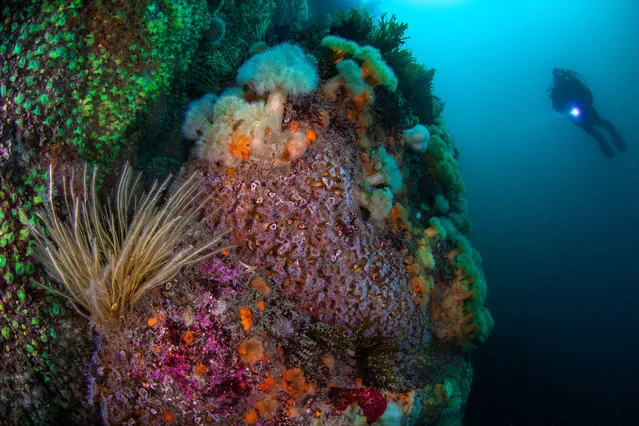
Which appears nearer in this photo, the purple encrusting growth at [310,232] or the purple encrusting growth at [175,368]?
the purple encrusting growth at [175,368]

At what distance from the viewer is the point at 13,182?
2.46m

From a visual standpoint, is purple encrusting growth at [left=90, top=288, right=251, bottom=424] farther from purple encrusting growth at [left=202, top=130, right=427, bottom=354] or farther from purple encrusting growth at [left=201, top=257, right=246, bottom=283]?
purple encrusting growth at [left=202, top=130, right=427, bottom=354]

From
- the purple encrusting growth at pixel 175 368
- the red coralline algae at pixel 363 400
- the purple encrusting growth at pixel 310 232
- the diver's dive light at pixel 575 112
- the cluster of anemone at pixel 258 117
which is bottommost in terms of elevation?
the purple encrusting growth at pixel 175 368

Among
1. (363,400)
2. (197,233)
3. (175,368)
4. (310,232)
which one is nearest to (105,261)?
(197,233)

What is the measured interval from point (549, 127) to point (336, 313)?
52.9 metres

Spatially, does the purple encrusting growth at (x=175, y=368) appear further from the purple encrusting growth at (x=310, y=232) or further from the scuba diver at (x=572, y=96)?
the scuba diver at (x=572, y=96)

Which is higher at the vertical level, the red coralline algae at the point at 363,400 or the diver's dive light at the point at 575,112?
the diver's dive light at the point at 575,112

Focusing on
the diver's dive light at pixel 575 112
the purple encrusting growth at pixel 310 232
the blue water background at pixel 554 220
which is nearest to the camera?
the purple encrusting growth at pixel 310 232

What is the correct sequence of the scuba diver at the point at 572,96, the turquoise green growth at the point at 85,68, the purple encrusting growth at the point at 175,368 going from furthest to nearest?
1. the scuba diver at the point at 572,96
2. the turquoise green growth at the point at 85,68
3. the purple encrusting growth at the point at 175,368

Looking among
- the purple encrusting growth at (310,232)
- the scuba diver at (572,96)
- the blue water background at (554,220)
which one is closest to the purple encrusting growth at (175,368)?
the purple encrusting growth at (310,232)

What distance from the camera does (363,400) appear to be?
2.87 meters

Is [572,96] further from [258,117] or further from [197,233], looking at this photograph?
[197,233]

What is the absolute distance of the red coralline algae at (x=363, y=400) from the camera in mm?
2749

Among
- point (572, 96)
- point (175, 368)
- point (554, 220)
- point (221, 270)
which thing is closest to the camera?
point (175, 368)
